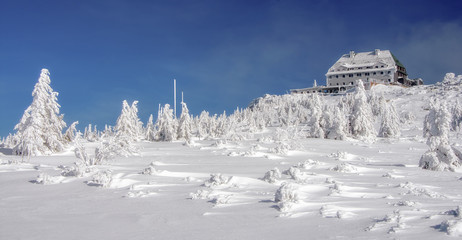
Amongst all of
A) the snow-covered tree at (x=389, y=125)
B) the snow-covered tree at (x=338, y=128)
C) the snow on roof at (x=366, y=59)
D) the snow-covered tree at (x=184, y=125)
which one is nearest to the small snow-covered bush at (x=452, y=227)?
the snow-covered tree at (x=338, y=128)

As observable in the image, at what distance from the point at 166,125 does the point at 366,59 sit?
7366 cm

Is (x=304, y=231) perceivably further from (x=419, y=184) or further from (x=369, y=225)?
(x=419, y=184)

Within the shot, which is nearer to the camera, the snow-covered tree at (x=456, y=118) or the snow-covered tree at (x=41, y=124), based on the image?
the snow-covered tree at (x=41, y=124)

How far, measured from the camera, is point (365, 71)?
96.8m

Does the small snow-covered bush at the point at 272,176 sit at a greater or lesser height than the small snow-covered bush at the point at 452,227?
greater

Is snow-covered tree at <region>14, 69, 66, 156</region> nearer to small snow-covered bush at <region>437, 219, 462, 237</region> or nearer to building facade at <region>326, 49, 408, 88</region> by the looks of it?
small snow-covered bush at <region>437, 219, 462, 237</region>

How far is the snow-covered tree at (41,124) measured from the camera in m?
25.2

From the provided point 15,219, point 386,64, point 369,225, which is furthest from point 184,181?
point 386,64

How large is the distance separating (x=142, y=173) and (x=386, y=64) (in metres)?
94.2

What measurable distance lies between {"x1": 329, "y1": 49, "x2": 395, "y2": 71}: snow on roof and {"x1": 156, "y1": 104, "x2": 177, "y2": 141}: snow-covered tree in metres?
66.2

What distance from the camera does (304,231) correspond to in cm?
638

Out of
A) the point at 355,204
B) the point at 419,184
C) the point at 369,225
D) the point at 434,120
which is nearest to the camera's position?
the point at 369,225

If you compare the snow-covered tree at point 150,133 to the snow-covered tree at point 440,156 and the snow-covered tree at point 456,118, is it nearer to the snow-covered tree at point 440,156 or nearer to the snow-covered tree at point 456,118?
the snow-covered tree at point 440,156

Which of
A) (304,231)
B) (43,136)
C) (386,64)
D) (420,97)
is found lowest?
(304,231)
